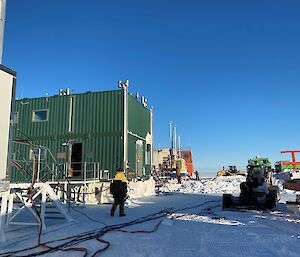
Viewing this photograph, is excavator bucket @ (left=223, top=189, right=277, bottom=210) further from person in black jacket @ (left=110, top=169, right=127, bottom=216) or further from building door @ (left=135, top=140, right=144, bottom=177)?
building door @ (left=135, top=140, right=144, bottom=177)

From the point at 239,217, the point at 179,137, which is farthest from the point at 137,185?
the point at 179,137

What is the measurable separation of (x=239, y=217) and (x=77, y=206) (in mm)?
6760

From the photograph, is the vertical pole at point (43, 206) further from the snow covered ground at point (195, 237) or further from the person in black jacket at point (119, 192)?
the person in black jacket at point (119, 192)

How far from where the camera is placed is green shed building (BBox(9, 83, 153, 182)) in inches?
663

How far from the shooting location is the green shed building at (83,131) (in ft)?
55.3

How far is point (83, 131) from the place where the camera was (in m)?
17.5

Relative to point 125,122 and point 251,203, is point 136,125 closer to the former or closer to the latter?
point 125,122

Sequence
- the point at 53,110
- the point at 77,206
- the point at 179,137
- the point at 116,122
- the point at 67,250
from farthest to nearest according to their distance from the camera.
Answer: the point at 179,137 → the point at 53,110 → the point at 116,122 → the point at 77,206 → the point at 67,250

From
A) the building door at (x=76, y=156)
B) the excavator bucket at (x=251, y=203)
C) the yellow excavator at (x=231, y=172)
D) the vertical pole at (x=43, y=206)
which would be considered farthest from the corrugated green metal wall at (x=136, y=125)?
the yellow excavator at (x=231, y=172)

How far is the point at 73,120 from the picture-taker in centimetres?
1778

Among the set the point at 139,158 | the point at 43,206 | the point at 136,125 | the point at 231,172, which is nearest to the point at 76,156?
the point at 139,158

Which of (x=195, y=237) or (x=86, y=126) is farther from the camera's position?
(x=86, y=126)

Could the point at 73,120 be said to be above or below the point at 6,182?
above

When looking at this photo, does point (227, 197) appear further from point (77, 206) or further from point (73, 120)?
point (73, 120)
